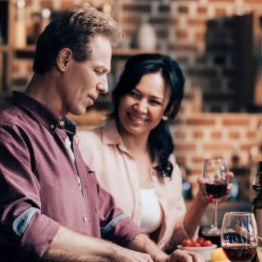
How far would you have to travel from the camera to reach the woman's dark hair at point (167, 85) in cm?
302

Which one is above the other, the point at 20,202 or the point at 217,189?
the point at 20,202

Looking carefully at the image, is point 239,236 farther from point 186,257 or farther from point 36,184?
point 36,184

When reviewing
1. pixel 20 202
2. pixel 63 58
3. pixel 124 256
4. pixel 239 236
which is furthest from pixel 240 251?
pixel 63 58

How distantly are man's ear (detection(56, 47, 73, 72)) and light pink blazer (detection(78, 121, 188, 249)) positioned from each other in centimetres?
95

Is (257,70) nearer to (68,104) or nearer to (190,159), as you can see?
(190,159)

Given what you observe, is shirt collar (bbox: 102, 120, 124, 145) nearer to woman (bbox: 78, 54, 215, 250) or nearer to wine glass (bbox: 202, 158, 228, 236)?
woman (bbox: 78, 54, 215, 250)

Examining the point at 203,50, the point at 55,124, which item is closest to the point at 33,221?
the point at 55,124

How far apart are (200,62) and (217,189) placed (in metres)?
2.39

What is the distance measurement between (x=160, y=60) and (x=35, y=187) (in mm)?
1429

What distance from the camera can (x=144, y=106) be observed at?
9.73ft

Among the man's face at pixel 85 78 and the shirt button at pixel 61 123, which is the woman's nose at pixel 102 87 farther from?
the shirt button at pixel 61 123

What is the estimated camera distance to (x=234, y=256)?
1.92 metres

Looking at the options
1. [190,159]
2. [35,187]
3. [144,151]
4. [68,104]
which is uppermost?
[68,104]

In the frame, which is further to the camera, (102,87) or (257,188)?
(257,188)
